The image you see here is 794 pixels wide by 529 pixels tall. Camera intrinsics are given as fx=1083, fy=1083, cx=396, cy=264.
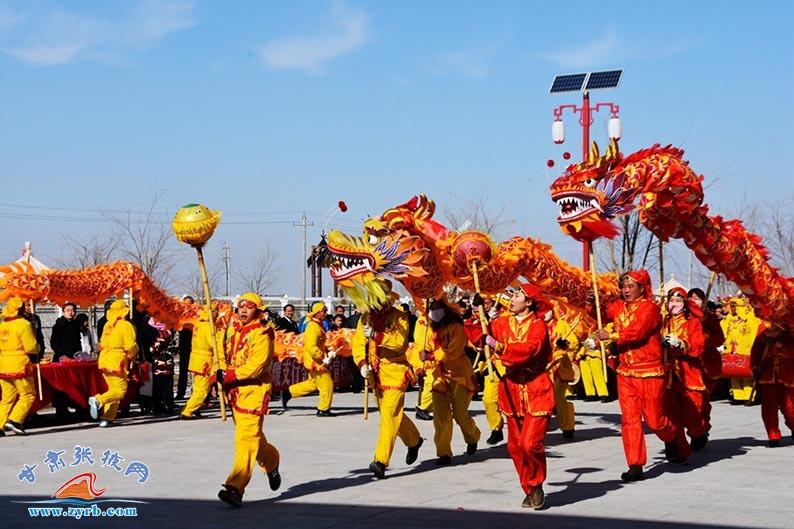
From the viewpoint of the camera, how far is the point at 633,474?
9.09m

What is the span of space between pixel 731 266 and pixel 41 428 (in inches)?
340

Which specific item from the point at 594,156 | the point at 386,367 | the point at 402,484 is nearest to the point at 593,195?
the point at 594,156

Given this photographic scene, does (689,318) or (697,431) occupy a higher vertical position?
(689,318)

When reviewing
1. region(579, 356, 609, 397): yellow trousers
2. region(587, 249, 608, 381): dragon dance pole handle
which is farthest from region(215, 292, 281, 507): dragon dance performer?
region(579, 356, 609, 397): yellow trousers

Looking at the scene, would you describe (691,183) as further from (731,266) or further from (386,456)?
(386,456)

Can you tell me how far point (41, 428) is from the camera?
13.8 metres

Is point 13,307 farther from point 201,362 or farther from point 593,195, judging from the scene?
point 593,195

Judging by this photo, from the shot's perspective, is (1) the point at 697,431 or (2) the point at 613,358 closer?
(2) the point at 613,358

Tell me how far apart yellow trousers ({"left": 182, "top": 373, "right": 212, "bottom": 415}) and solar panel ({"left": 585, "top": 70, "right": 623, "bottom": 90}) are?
1132 cm

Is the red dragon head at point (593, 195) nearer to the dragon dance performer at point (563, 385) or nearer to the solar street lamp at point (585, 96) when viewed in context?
the dragon dance performer at point (563, 385)

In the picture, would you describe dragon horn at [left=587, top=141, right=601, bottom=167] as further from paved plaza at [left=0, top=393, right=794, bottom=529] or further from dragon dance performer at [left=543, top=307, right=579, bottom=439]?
paved plaza at [left=0, top=393, right=794, bottom=529]

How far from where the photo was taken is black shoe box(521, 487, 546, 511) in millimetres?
7828

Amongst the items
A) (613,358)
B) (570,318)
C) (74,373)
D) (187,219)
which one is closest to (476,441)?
(613,358)

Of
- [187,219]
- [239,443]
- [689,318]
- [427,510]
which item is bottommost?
[427,510]
